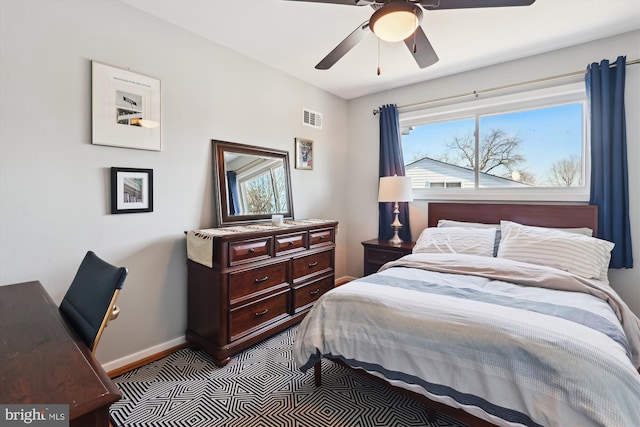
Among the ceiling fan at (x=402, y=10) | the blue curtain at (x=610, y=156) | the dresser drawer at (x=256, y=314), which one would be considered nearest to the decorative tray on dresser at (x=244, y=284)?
the dresser drawer at (x=256, y=314)

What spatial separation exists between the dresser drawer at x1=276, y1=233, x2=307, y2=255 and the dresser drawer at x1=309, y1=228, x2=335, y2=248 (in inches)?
4.2

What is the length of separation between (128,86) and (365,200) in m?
2.91

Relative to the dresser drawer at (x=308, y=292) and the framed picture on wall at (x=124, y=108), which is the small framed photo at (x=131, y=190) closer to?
the framed picture on wall at (x=124, y=108)

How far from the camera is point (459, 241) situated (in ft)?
9.14

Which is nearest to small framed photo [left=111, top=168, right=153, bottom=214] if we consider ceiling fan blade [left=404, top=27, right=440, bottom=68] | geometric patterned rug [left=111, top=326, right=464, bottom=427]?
geometric patterned rug [left=111, top=326, right=464, bottom=427]

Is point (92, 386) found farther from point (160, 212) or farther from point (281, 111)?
point (281, 111)

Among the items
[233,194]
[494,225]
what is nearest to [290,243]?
[233,194]

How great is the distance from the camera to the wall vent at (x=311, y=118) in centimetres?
361

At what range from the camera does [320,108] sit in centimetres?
384

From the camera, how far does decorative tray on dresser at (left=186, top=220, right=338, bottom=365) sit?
228 centimetres

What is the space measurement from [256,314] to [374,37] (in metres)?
2.52

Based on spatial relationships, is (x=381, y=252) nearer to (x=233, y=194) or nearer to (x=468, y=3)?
A: (x=233, y=194)

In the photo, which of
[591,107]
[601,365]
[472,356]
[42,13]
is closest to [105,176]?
[42,13]
